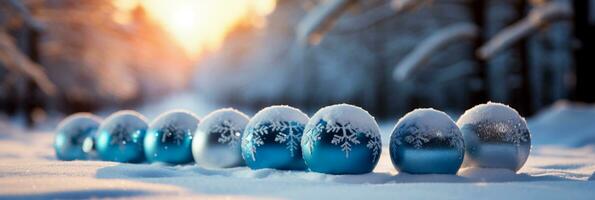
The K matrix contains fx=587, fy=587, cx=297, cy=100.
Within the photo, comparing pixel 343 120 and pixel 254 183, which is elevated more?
pixel 343 120

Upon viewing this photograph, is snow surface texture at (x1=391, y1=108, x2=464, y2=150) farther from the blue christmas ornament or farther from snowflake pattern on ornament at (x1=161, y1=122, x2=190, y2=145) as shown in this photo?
the blue christmas ornament

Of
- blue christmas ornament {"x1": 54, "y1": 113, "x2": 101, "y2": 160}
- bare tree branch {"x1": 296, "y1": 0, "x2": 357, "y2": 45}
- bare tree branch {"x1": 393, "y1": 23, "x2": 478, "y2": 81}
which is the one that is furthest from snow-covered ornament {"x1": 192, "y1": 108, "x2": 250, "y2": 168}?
bare tree branch {"x1": 393, "y1": 23, "x2": 478, "y2": 81}

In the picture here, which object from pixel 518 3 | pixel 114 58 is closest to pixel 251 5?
pixel 114 58

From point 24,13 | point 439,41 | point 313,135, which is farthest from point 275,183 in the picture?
point 24,13

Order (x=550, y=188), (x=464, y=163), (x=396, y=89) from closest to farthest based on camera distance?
(x=550, y=188), (x=464, y=163), (x=396, y=89)

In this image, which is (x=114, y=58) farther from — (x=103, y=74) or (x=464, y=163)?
(x=464, y=163)

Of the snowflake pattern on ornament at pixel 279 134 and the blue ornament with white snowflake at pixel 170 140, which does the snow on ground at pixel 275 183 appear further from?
the blue ornament with white snowflake at pixel 170 140

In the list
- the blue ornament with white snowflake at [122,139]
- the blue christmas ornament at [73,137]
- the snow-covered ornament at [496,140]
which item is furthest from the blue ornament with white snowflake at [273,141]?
the blue christmas ornament at [73,137]
